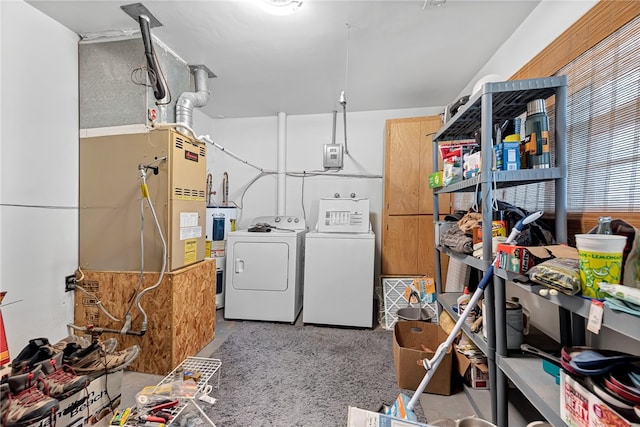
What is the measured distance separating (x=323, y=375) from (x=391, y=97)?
303cm

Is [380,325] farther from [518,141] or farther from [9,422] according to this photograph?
[9,422]

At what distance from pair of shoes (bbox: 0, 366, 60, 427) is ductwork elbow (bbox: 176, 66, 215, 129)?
1.70m

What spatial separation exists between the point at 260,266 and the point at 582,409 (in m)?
2.56

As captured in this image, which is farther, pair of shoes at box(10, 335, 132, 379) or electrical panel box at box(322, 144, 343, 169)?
electrical panel box at box(322, 144, 343, 169)

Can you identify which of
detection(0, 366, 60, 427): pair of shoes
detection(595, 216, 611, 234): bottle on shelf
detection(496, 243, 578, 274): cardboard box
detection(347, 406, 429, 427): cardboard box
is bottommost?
detection(347, 406, 429, 427): cardboard box

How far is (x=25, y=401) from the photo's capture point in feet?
3.56

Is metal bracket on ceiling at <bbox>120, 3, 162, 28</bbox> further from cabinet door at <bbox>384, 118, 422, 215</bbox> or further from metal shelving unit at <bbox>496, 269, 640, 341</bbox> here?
metal shelving unit at <bbox>496, 269, 640, 341</bbox>

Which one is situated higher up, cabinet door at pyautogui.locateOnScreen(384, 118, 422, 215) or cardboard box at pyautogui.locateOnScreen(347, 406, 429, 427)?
cabinet door at pyautogui.locateOnScreen(384, 118, 422, 215)

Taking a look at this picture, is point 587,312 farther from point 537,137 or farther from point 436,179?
point 436,179

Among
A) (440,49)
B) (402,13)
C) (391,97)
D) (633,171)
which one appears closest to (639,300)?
(633,171)

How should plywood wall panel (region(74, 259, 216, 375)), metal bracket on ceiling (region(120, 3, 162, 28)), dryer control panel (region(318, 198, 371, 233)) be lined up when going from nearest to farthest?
metal bracket on ceiling (region(120, 3, 162, 28))
plywood wall panel (region(74, 259, 216, 375))
dryer control panel (region(318, 198, 371, 233))

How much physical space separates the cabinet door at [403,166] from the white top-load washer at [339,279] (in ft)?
2.03

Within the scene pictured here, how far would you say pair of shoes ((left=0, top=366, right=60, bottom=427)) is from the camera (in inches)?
40.4

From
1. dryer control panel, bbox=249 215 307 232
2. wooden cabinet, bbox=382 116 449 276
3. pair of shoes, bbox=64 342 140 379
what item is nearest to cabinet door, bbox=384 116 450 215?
wooden cabinet, bbox=382 116 449 276
